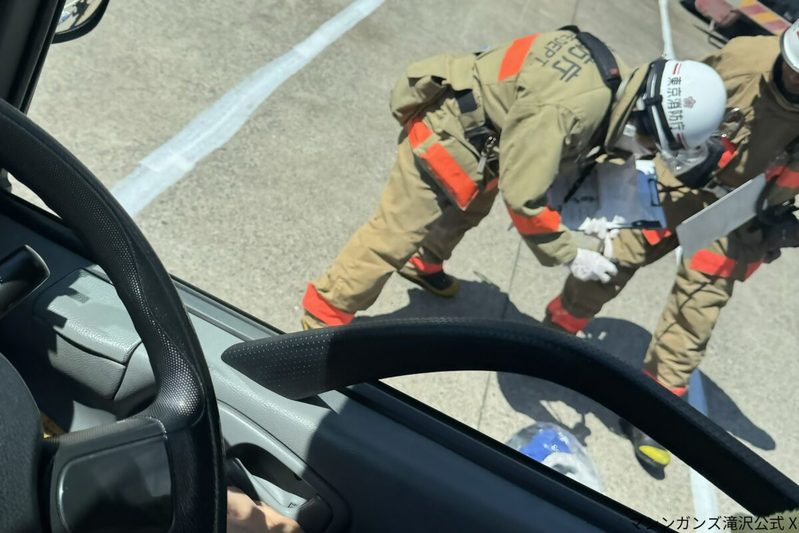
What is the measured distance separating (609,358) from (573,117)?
1349mm

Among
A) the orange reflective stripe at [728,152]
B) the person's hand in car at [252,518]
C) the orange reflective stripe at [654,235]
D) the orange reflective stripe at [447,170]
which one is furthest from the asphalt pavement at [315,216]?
the person's hand in car at [252,518]

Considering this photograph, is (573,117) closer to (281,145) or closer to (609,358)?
(609,358)

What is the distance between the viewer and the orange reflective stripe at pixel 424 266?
11.5 feet

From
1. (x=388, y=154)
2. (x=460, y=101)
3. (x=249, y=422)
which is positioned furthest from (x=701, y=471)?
(x=388, y=154)

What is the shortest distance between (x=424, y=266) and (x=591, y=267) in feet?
2.73

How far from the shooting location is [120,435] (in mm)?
957

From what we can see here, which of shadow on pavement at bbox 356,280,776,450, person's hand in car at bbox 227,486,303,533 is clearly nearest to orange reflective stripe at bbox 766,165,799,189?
shadow on pavement at bbox 356,280,776,450

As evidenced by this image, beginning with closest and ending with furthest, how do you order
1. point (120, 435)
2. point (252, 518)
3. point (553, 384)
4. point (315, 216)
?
point (120, 435) < point (252, 518) < point (553, 384) < point (315, 216)

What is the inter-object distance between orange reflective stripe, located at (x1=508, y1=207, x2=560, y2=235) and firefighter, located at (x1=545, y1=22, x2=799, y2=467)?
60cm

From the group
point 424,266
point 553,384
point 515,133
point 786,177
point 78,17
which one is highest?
point 78,17

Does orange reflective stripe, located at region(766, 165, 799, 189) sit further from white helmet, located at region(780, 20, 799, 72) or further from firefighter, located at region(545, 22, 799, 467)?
white helmet, located at region(780, 20, 799, 72)

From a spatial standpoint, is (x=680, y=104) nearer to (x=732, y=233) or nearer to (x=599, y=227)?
(x=599, y=227)

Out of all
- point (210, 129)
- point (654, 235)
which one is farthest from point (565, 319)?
point (210, 129)

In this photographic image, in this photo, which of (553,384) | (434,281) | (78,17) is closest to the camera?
(78,17)
